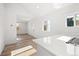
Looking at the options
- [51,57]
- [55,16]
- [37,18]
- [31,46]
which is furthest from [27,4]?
[51,57]

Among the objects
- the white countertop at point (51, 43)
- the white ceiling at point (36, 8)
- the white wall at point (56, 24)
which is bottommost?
the white countertop at point (51, 43)

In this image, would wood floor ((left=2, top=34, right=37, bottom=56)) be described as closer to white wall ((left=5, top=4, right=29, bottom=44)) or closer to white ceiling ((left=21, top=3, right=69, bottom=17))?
white wall ((left=5, top=4, right=29, bottom=44))

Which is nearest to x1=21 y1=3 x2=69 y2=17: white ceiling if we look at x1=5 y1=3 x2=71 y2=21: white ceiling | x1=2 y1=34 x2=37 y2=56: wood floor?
x1=5 y1=3 x2=71 y2=21: white ceiling

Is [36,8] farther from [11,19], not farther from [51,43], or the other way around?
[51,43]

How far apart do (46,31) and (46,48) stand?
0.20m

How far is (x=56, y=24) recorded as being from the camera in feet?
3.05

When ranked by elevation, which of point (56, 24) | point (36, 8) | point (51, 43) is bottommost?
point (51, 43)

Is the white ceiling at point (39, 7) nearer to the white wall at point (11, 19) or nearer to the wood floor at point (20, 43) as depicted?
the white wall at point (11, 19)

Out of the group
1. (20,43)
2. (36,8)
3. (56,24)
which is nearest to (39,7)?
(36,8)

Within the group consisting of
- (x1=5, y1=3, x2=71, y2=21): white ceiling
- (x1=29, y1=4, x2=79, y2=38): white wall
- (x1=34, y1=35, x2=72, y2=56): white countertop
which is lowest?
(x1=34, y1=35, x2=72, y2=56): white countertop

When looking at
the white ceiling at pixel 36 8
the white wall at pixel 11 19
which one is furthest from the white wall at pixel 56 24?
the white wall at pixel 11 19

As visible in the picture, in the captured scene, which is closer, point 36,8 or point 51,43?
point 36,8

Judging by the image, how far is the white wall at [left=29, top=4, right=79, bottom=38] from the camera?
0.91 meters

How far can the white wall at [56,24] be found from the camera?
0.91 meters
